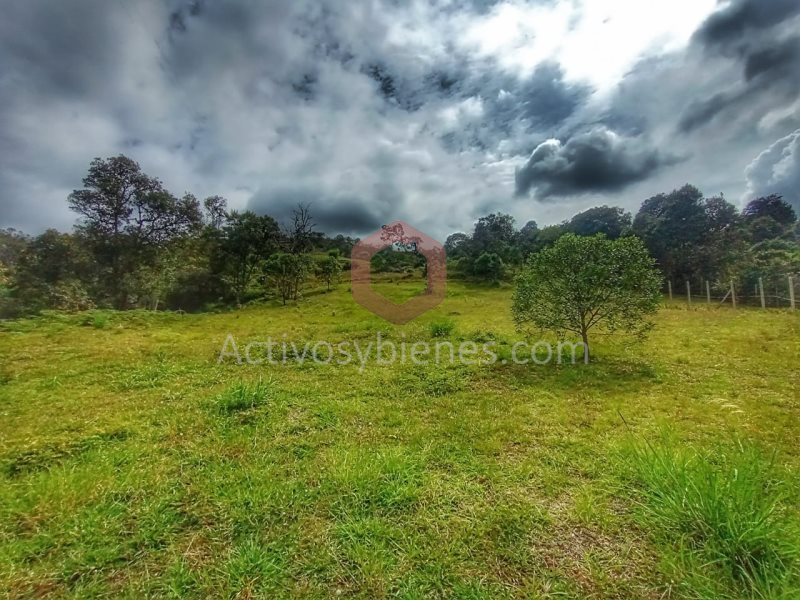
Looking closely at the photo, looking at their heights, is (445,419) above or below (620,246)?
below

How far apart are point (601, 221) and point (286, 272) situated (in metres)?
37.6

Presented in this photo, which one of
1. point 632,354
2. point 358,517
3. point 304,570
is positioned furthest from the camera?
point 632,354

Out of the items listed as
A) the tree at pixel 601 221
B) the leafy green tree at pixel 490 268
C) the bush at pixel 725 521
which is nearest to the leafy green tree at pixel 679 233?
the tree at pixel 601 221

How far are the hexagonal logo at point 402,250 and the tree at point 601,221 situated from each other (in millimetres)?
20221

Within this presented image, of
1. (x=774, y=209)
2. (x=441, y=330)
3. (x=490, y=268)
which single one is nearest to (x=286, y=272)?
(x=441, y=330)

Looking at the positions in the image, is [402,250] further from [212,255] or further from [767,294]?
[767,294]

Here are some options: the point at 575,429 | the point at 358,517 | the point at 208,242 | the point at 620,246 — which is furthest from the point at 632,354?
the point at 208,242

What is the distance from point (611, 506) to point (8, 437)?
6.93 m

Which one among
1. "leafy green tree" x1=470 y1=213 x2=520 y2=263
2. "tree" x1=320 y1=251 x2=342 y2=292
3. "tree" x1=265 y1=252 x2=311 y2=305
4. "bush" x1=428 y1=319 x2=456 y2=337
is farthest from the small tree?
"leafy green tree" x1=470 y1=213 x2=520 y2=263

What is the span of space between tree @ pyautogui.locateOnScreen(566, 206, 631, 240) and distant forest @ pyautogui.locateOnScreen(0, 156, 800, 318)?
1.14 metres

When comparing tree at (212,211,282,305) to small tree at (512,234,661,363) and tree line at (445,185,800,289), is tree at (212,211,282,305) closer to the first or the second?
tree line at (445,185,800,289)

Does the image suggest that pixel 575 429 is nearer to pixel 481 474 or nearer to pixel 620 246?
pixel 481 474

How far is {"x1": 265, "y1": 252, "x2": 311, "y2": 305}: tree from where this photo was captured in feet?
79.1

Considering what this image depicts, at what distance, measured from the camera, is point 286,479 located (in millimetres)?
3350
